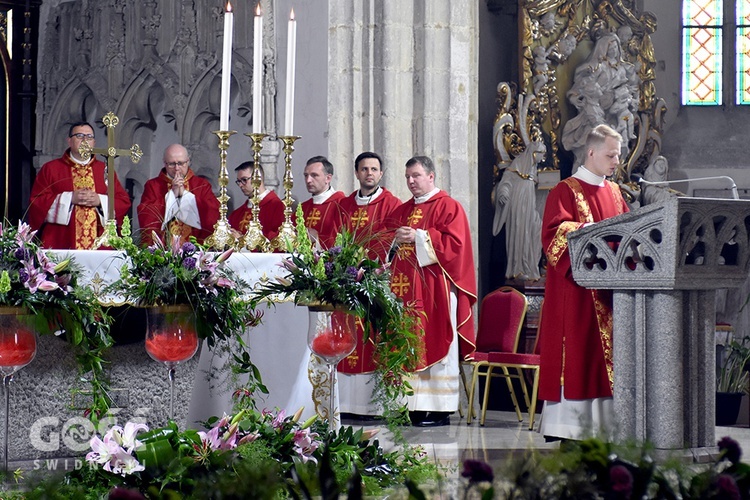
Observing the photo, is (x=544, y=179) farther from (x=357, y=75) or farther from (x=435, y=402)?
(x=435, y=402)

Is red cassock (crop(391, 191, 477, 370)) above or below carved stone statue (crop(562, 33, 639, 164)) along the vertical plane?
below

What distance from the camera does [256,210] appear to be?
5.03m

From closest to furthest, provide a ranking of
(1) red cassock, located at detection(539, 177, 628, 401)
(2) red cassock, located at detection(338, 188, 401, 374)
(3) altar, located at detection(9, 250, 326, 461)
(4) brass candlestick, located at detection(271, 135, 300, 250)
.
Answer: (3) altar, located at detection(9, 250, 326, 461)
(4) brass candlestick, located at detection(271, 135, 300, 250)
(1) red cassock, located at detection(539, 177, 628, 401)
(2) red cassock, located at detection(338, 188, 401, 374)

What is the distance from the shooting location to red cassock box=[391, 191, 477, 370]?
7.73 meters

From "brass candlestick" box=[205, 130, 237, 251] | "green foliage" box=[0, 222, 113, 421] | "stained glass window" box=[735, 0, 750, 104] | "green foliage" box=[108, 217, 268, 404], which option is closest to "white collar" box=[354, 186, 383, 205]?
"brass candlestick" box=[205, 130, 237, 251]

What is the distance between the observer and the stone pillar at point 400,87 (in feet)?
27.8

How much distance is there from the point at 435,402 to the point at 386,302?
3336mm

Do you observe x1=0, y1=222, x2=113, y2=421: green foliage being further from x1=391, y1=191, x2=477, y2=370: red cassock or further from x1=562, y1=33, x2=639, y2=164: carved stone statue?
x1=562, y1=33, x2=639, y2=164: carved stone statue

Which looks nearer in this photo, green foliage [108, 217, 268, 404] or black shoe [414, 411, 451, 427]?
green foliage [108, 217, 268, 404]

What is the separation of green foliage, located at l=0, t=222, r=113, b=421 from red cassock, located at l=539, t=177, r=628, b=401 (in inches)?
93.7

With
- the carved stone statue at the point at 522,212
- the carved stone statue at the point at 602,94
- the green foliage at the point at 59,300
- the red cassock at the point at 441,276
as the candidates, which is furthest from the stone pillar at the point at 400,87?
the green foliage at the point at 59,300

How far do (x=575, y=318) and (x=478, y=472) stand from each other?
4.57 metres

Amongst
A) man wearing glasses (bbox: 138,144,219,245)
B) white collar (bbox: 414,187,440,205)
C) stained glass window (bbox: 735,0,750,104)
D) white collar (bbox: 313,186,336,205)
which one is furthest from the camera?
stained glass window (bbox: 735,0,750,104)

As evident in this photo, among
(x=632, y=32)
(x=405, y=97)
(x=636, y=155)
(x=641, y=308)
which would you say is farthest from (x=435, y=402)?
(x=632, y=32)
